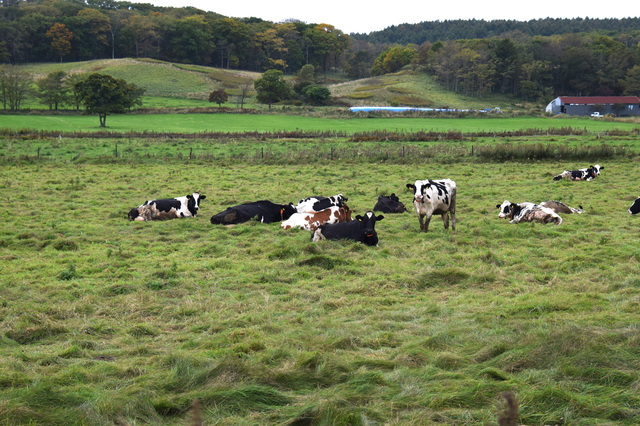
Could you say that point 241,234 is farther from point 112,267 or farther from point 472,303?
point 472,303

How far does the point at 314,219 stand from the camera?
13406 mm

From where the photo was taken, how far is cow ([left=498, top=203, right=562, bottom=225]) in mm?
13555

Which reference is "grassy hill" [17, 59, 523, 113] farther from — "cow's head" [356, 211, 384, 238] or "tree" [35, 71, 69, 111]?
"cow's head" [356, 211, 384, 238]

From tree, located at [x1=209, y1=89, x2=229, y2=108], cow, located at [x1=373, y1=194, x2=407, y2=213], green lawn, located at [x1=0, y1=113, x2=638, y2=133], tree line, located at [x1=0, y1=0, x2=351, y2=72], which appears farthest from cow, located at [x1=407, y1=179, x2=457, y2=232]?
tree line, located at [x1=0, y1=0, x2=351, y2=72]

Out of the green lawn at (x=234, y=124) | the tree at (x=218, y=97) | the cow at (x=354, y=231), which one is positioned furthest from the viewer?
the tree at (x=218, y=97)

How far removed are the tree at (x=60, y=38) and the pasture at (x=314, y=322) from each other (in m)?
131

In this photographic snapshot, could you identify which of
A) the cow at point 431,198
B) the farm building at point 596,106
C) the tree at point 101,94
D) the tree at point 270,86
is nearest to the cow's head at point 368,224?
the cow at point 431,198

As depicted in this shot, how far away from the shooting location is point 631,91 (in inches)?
4296

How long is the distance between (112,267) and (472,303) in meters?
6.87

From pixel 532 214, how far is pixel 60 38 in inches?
5498

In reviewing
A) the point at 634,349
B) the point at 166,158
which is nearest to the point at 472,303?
the point at 634,349

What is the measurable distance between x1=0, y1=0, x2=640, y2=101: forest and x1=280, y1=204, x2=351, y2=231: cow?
106 m

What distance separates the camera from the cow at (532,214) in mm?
13555

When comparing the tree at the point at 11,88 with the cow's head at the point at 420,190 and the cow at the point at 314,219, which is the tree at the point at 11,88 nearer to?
the cow at the point at 314,219
